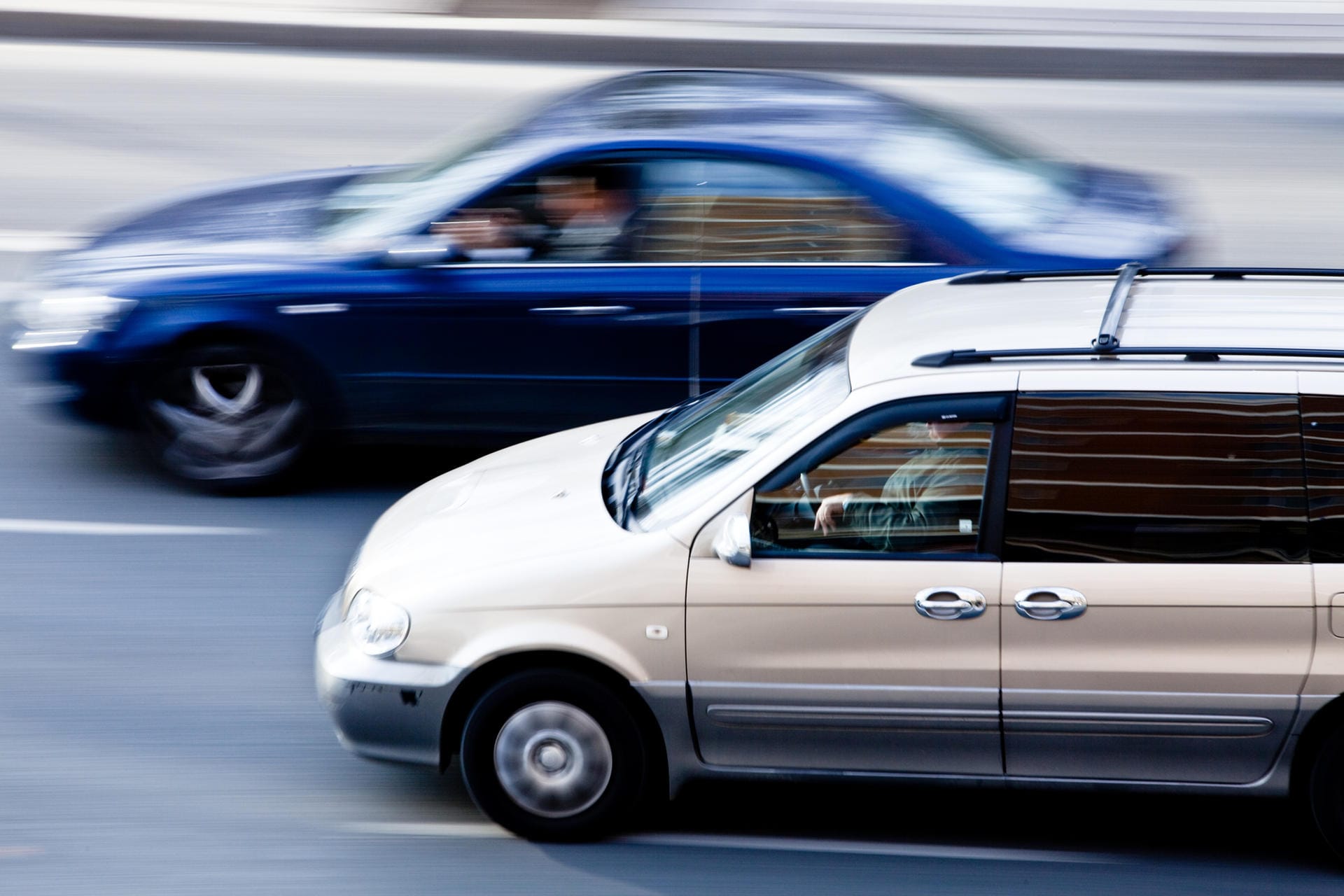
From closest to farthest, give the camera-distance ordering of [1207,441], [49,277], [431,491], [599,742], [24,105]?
[1207,441] < [599,742] < [431,491] < [49,277] < [24,105]

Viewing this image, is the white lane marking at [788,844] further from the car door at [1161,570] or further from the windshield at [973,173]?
the windshield at [973,173]

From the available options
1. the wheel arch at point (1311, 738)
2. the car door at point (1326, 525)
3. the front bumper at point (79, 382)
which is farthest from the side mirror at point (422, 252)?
the wheel arch at point (1311, 738)

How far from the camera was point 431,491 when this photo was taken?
5.22 meters

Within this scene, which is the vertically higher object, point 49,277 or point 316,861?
point 49,277

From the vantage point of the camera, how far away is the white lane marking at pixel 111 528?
659 centimetres

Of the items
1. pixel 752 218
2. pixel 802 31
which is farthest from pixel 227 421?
pixel 802 31

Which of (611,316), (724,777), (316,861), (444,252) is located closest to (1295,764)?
(724,777)

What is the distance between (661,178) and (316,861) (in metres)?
3.07

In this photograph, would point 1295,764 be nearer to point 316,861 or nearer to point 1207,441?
point 1207,441

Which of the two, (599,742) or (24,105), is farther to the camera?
(24,105)

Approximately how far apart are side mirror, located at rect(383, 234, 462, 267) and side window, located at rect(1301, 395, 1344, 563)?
349 cm

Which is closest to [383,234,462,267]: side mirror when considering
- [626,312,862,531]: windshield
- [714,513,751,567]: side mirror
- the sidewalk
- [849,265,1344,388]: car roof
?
[626,312,862,531]: windshield

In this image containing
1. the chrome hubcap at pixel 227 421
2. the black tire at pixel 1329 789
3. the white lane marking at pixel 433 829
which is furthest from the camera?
the chrome hubcap at pixel 227 421

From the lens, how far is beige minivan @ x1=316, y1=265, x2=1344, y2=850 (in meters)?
4.12
